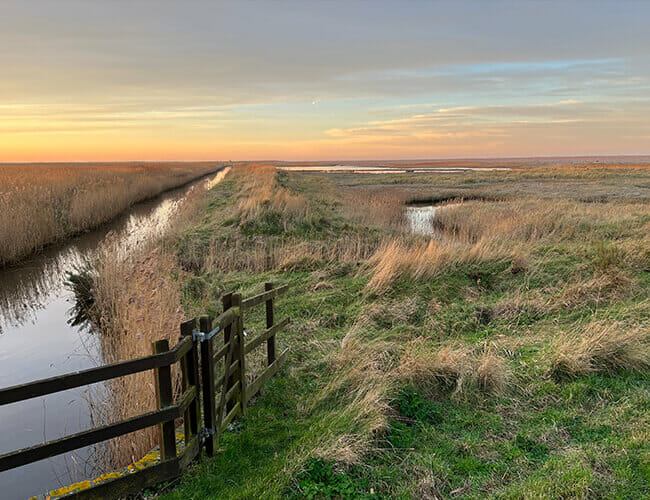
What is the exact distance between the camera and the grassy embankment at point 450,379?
3980 mm

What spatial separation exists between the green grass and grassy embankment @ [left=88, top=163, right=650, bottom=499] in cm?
2

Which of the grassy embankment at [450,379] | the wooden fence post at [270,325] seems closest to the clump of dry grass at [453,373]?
the grassy embankment at [450,379]

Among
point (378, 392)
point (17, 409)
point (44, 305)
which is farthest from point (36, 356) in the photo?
point (378, 392)

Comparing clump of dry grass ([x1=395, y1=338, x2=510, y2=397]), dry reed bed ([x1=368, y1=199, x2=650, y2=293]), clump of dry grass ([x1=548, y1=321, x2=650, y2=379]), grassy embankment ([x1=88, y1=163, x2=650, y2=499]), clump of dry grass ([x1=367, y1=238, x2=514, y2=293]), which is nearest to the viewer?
grassy embankment ([x1=88, y1=163, x2=650, y2=499])

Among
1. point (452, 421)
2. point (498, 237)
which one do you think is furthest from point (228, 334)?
point (498, 237)

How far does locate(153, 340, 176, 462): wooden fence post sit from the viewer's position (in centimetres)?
369

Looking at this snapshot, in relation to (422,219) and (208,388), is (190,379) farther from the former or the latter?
(422,219)

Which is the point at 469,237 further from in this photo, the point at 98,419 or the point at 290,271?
the point at 98,419

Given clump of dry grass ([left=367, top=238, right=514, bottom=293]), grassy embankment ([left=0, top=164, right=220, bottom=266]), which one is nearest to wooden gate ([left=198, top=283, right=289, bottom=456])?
clump of dry grass ([left=367, top=238, right=514, bottom=293])

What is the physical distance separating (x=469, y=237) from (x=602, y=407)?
14.9 meters

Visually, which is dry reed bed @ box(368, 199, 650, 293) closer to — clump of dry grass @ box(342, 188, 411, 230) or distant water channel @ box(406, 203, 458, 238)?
distant water channel @ box(406, 203, 458, 238)

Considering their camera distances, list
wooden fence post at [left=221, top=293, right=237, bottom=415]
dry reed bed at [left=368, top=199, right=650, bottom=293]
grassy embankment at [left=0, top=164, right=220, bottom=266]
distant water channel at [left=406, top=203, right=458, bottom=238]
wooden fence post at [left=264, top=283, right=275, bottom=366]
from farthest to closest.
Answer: distant water channel at [left=406, top=203, right=458, bottom=238] → grassy embankment at [left=0, top=164, right=220, bottom=266] → dry reed bed at [left=368, top=199, right=650, bottom=293] → wooden fence post at [left=264, top=283, right=275, bottom=366] → wooden fence post at [left=221, top=293, right=237, bottom=415]

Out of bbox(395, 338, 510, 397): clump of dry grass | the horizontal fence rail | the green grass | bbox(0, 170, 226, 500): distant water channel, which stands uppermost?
the horizontal fence rail

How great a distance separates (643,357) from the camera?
20.1 ft
